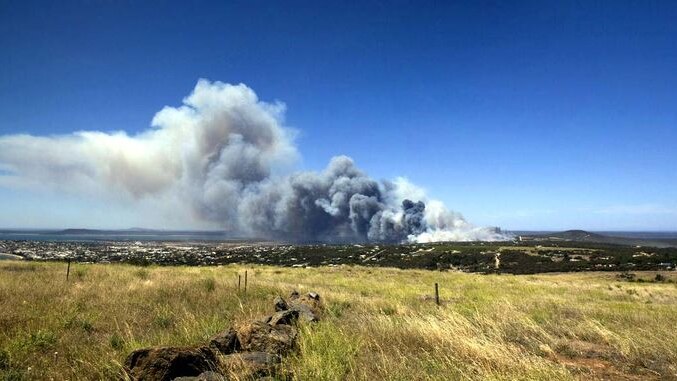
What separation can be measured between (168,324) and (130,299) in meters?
4.23

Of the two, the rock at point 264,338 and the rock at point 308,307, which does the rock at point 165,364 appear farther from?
the rock at point 308,307

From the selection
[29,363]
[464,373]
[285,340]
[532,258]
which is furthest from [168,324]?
[532,258]

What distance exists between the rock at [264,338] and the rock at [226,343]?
116 millimetres

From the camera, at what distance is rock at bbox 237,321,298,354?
781cm

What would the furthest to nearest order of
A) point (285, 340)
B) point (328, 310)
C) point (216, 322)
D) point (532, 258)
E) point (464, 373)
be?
1. point (532, 258)
2. point (328, 310)
3. point (216, 322)
4. point (285, 340)
5. point (464, 373)

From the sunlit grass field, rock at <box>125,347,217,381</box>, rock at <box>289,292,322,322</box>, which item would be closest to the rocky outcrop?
rock at <box>125,347,217,381</box>

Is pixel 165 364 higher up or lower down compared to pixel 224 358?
higher up

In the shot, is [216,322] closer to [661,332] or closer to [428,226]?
[661,332]

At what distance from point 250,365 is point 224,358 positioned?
23.6 inches

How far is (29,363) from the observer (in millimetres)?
7258

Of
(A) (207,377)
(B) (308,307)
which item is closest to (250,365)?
(A) (207,377)

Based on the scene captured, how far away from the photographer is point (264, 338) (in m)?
8.01

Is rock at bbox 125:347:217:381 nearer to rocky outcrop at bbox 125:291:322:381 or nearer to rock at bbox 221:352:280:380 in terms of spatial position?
rocky outcrop at bbox 125:291:322:381

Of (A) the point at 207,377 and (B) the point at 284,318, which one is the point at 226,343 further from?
(B) the point at 284,318
